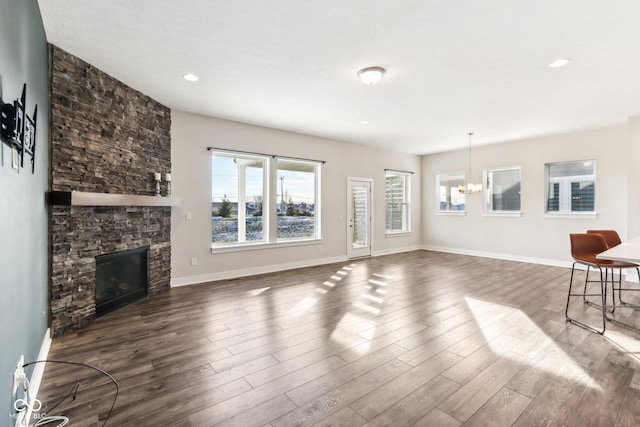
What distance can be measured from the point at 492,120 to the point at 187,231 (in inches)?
221

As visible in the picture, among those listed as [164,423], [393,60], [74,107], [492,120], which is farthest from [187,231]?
[492,120]

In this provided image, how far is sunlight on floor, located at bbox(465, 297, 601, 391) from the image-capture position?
91.1 inches

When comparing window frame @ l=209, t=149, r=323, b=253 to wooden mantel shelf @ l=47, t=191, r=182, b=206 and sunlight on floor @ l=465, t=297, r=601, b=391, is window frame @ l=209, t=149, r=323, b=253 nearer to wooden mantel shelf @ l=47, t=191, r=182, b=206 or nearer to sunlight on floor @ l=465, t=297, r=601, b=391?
wooden mantel shelf @ l=47, t=191, r=182, b=206

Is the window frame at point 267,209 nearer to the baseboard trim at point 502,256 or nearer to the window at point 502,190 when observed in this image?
the baseboard trim at point 502,256

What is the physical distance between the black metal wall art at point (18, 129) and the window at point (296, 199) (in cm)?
421

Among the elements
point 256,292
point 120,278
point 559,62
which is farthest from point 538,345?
point 120,278

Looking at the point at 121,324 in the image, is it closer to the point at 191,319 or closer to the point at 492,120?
the point at 191,319

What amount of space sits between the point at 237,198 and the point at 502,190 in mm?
6294

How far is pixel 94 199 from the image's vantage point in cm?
320

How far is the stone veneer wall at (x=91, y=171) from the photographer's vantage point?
307cm

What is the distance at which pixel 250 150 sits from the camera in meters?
5.67

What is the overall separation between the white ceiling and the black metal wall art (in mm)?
1133

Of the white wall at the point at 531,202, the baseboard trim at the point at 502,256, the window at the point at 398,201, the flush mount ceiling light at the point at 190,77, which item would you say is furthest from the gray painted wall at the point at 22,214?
the baseboard trim at the point at 502,256

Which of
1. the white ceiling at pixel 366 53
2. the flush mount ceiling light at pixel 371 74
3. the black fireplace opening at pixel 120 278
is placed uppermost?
the white ceiling at pixel 366 53
